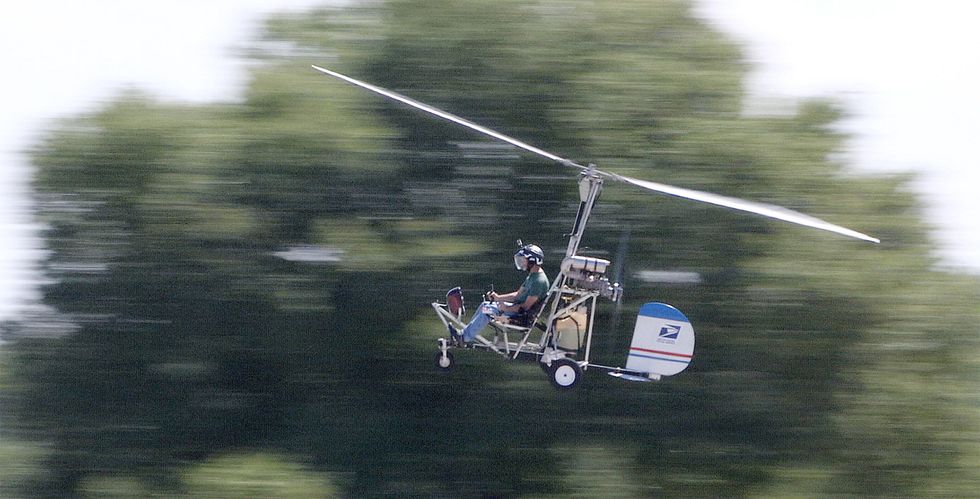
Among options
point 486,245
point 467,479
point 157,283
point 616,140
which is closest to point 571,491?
point 467,479

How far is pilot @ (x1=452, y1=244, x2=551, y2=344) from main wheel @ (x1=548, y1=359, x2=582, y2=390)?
25.2 inches

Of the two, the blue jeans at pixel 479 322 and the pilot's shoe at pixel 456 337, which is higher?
the blue jeans at pixel 479 322

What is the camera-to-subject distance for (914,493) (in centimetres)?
1577

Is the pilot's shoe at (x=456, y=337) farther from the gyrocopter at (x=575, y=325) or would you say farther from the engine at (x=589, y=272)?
the engine at (x=589, y=272)

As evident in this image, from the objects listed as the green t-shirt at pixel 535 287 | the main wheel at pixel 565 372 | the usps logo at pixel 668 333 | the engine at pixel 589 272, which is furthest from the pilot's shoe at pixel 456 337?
the usps logo at pixel 668 333

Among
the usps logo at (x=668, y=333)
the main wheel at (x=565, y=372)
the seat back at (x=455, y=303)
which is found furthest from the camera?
the usps logo at (x=668, y=333)

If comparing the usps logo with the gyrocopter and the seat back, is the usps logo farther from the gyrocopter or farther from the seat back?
the seat back

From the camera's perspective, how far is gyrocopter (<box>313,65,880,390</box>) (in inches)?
428

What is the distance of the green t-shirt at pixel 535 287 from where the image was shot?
10.9m

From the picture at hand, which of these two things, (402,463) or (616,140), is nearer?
(616,140)

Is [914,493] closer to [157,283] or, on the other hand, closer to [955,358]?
[955,358]

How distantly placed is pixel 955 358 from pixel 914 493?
1.81 m

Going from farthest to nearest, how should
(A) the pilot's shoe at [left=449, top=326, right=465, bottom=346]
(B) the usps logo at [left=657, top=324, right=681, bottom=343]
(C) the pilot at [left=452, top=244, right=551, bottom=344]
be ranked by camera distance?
(B) the usps logo at [left=657, top=324, right=681, bottom=343] < (A) the pilot's shoe at [left=449, top=326, right=465, bottom=346] < (C) the pilot at [left=452, top=244, right=551, bottom=344]

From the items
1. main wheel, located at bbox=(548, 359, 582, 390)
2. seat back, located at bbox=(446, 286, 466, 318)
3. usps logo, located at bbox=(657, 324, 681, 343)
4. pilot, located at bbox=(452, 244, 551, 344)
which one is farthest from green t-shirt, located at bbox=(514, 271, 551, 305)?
usps logo, located at bbox=(657, 324, 681, 343)
